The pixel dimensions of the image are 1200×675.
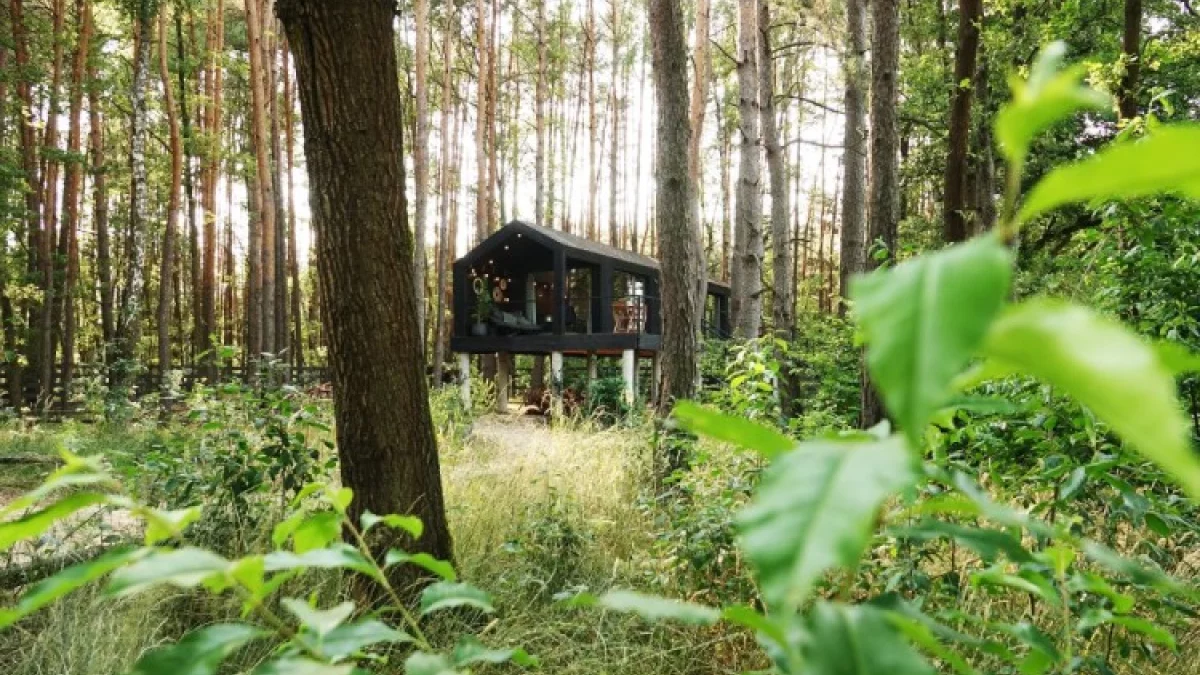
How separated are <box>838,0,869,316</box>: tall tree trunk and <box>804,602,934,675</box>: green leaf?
7.66 metres

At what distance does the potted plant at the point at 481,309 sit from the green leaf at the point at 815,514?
621 inches

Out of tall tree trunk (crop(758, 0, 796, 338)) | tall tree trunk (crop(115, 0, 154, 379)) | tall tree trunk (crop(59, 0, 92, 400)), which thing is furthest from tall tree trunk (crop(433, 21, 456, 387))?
tall tree trunk (crop(758, 0, 796, 338))

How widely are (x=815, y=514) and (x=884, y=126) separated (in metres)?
6.38

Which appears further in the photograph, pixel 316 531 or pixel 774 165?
pixel 774 165

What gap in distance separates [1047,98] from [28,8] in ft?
65.9

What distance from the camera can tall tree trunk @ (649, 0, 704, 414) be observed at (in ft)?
18.4

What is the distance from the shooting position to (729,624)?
281 cm

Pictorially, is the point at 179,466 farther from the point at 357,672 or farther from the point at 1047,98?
the point at 1047,98

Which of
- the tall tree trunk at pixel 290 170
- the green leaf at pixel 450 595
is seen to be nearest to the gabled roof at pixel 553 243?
the tall tree trunk at pixel 290 170

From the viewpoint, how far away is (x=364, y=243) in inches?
117

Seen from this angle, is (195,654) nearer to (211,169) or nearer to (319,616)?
(319,616)

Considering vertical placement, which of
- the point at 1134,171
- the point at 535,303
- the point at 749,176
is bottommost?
the point at 1134,171

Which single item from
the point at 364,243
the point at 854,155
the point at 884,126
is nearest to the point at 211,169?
the point at 854,155

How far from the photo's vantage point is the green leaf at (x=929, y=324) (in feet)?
0.86
